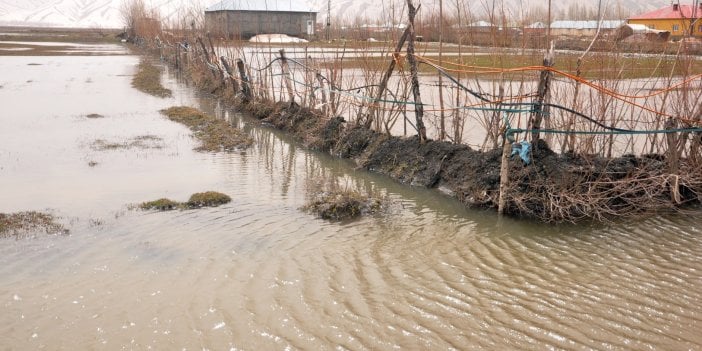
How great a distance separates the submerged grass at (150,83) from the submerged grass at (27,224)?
12.0 m

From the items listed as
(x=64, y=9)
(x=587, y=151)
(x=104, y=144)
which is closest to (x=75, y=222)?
(x=104, y=144)

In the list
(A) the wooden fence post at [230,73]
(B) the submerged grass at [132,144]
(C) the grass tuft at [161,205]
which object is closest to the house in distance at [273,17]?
(A) the wooden fence post at [230,73]

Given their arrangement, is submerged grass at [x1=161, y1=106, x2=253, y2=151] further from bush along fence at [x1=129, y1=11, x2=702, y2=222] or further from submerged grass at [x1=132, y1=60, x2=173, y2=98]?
submerged grass at [x1=132, y1=60, x2=173, y2=98]

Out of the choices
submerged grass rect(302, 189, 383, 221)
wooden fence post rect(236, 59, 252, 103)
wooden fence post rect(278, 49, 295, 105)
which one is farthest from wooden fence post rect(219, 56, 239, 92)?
submerged grass rect(302, 189, 383, 221)

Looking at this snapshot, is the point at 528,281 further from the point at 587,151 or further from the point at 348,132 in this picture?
the point at 348,132

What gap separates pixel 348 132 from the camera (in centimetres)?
1022

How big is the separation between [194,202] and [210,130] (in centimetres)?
520

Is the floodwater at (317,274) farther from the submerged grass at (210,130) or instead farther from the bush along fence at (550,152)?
the submerged grass at (210,130)

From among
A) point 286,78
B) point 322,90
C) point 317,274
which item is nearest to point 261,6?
point 286,78

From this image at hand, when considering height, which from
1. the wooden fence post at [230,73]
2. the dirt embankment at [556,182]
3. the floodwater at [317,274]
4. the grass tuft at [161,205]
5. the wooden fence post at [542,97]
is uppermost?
the wooden fence post at [230,73]

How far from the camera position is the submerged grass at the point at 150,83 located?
61.7 ft

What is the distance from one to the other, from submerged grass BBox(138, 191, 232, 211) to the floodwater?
0.19 m

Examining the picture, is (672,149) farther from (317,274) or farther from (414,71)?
(317,274)

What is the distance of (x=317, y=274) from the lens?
521cm
